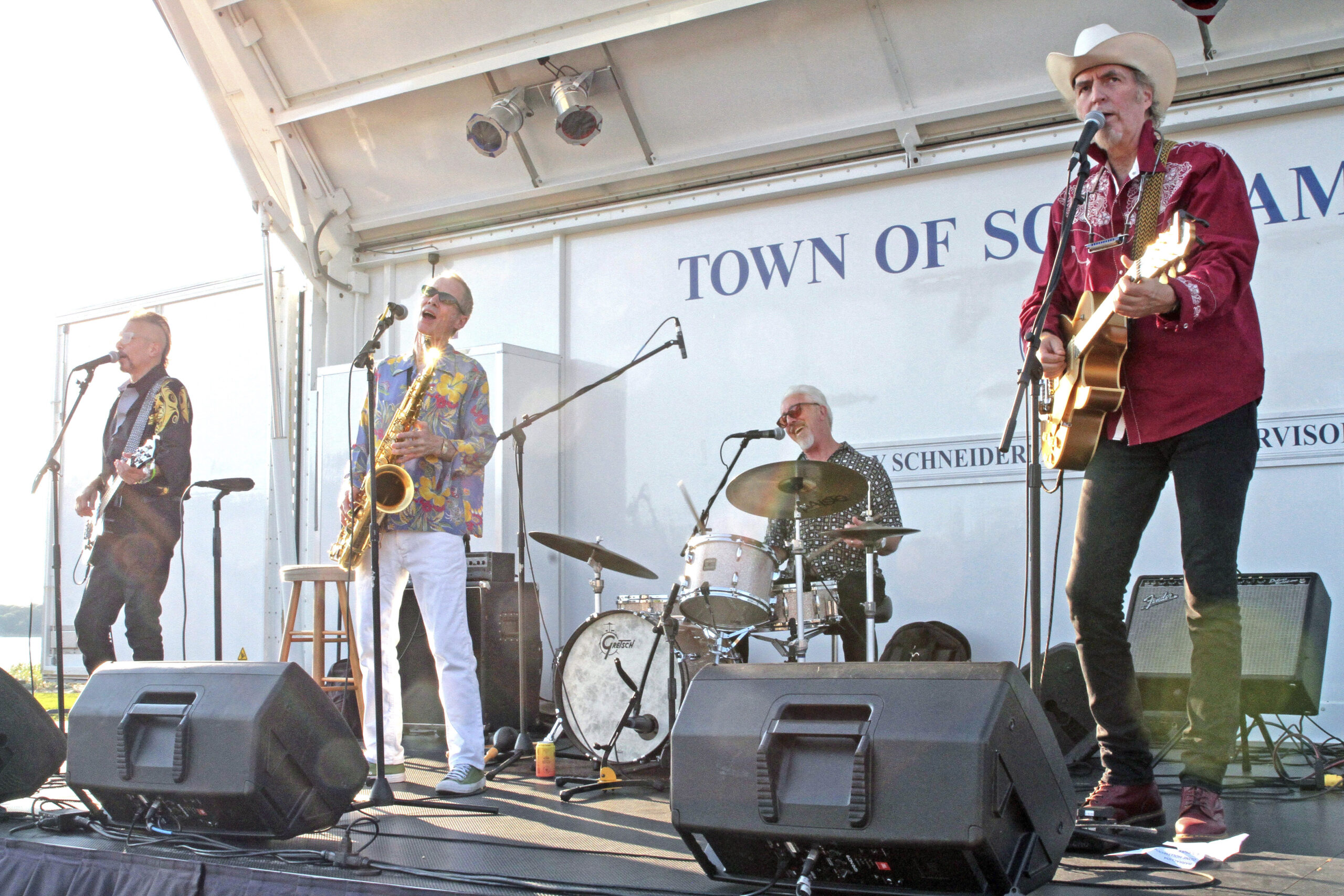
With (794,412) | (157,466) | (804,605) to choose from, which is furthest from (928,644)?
(157,466)

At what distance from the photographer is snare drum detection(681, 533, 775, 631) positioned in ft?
12.6

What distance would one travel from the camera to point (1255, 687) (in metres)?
3.51

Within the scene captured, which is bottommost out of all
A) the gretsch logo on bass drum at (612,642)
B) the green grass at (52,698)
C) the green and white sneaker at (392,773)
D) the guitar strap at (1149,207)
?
the green grass at (52,698)

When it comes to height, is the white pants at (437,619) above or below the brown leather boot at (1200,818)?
above

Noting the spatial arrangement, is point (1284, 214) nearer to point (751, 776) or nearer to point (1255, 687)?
point (1255, 687)

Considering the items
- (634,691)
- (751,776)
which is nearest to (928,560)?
(634,691)

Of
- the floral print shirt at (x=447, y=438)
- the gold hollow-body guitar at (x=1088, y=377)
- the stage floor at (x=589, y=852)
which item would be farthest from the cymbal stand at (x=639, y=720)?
the gold hollow-body guitar at (x=1088, y=377)

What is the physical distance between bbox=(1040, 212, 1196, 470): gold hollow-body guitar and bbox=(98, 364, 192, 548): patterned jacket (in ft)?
10.8

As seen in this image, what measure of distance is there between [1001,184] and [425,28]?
2.91 m

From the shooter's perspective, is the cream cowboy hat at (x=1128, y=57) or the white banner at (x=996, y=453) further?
the white banner at (x=996, y=453)

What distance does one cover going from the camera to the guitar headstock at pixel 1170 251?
2131 millimetres

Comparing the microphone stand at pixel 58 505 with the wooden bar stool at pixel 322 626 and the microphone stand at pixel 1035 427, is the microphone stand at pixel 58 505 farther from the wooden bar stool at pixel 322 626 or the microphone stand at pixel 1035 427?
the microphone stand at pixel 1035 427

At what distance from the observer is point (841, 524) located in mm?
4539

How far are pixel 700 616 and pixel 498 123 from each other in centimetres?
279
